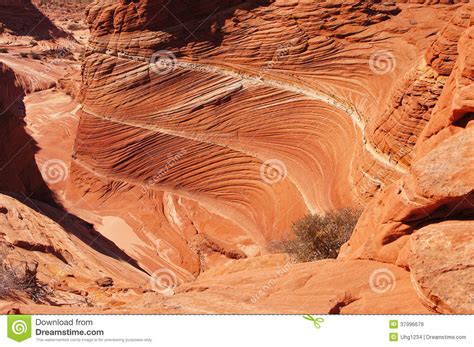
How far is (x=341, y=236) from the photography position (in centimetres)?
1103

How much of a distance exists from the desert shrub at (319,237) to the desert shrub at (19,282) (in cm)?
485

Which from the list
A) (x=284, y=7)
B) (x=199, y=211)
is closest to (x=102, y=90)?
(x=199, y=211)

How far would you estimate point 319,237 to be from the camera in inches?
431

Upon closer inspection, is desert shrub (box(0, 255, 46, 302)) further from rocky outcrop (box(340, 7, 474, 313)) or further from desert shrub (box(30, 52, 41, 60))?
desert shrub (box(30, 52, 41, 60))

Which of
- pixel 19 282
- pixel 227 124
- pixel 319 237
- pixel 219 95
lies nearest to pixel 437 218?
pixel 319 237

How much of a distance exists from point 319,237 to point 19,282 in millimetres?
5808

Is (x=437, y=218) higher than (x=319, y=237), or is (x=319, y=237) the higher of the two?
(x=319, y=237)

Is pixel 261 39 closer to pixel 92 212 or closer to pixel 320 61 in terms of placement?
pixel 320 61

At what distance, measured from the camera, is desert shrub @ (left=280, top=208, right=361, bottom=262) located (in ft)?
35.2

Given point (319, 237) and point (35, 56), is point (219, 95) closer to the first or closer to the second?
point (319, 237)

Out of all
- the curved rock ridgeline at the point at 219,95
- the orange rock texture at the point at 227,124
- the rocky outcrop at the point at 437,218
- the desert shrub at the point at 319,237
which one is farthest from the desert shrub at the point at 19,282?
the curved rock ridgeline at the point at 219,95

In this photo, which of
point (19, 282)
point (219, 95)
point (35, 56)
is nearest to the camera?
point (19, 282)

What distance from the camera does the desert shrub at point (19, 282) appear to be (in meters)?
6.88

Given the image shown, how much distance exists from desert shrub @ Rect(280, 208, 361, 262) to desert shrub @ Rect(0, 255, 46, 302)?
4.85 meters
